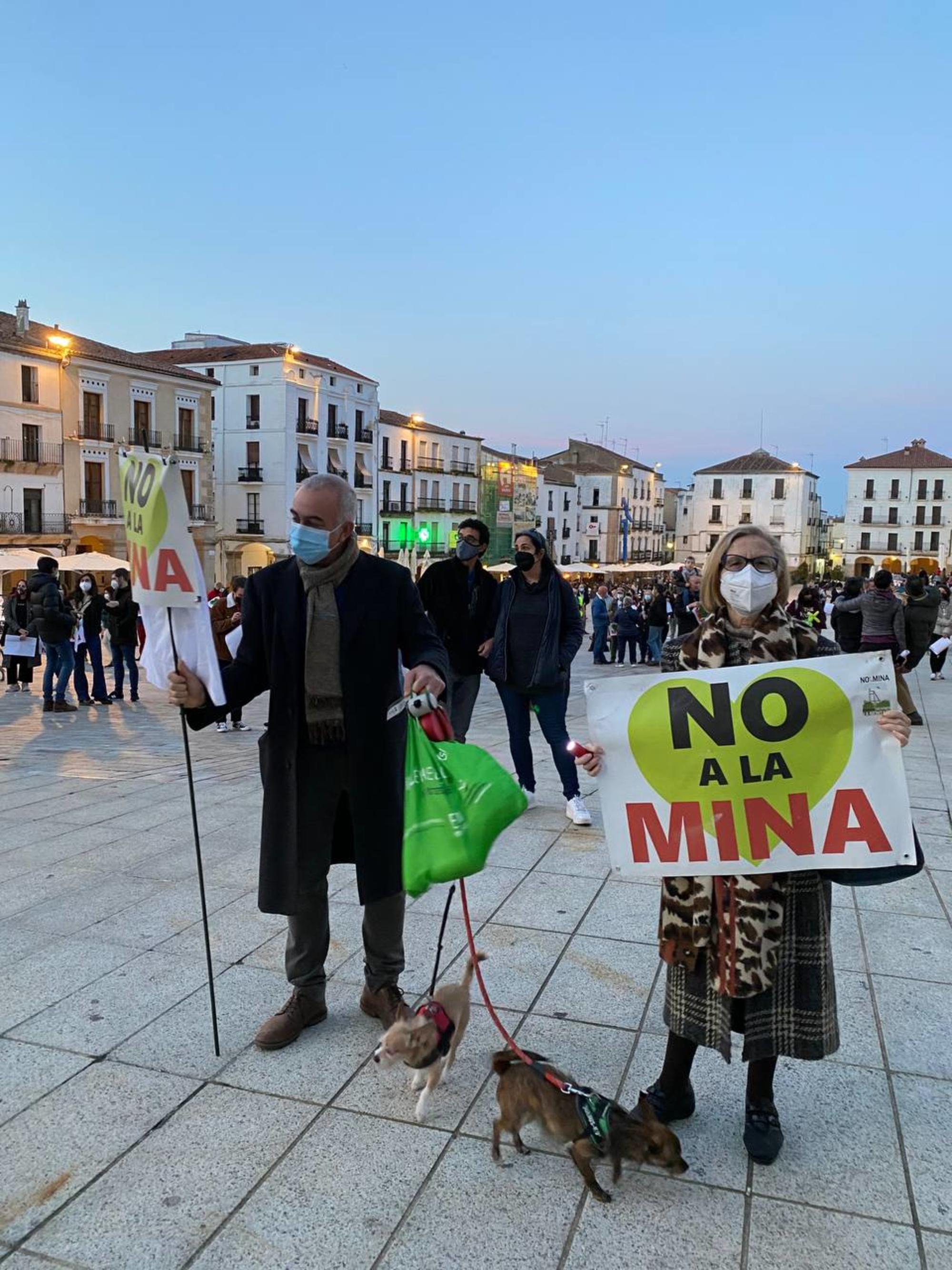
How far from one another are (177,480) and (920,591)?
9345 millimetres

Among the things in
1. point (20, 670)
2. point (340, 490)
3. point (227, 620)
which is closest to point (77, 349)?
point (20, 670)

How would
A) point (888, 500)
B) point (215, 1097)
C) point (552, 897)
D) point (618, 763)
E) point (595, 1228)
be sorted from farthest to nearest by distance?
point (888, 500)
point (552, 897)
point (215, 1097)
point (618, 763)
point (595, 1228)

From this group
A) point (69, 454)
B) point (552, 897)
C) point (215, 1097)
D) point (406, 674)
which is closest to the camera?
point (215, 1097)

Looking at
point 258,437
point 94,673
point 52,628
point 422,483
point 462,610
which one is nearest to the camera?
point 462,610

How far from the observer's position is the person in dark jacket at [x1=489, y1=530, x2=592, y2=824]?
5.60m

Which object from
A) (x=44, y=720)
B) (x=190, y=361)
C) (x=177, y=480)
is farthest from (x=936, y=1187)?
(x=190, y=361)

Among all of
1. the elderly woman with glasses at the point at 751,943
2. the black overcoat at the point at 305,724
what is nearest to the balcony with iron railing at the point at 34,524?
the black overcoat at the point at 305,724

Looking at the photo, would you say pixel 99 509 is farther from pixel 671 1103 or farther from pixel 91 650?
pixel 671 1103

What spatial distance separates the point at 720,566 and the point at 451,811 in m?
1.06

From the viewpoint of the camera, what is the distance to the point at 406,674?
308 cm

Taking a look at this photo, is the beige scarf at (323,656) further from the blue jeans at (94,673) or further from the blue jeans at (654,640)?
the blue jeans at (654,640)

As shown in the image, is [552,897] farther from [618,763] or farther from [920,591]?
→ [920,591]

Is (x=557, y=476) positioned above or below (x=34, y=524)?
above

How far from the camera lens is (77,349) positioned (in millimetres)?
34656
